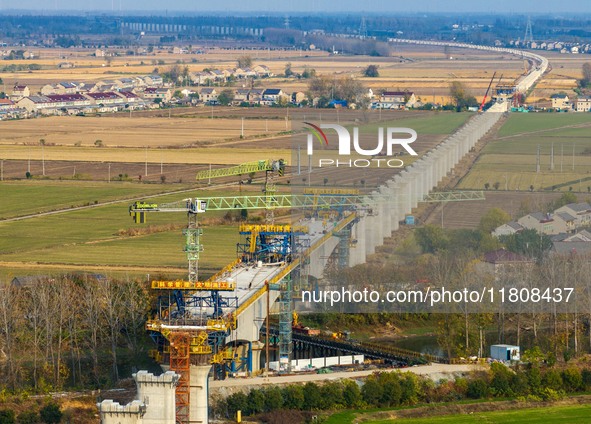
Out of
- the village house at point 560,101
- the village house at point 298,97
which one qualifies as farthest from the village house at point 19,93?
the village house at point 560,101

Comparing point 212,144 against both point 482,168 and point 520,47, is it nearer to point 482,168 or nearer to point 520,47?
point 482,168

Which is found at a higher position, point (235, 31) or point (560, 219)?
point (235, 31)

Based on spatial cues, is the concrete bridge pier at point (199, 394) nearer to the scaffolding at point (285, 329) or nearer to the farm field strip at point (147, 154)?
the scaffolding at point (285, 329)

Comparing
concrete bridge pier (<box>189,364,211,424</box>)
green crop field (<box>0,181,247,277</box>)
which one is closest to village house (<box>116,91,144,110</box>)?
green crop field (<box>0,181,247,277</box>)

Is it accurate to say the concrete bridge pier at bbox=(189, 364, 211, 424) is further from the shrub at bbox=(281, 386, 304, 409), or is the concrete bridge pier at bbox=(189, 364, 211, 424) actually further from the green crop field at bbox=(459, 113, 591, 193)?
the green crop field at bbox=(459, 113, 591, 193)

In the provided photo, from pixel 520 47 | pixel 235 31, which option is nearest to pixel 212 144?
pixel 520 47

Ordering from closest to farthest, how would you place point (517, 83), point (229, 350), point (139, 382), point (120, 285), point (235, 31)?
point (139, 382)
point (229, 350)
point (120, 285)
point (517, 83)
point (235, 31)
